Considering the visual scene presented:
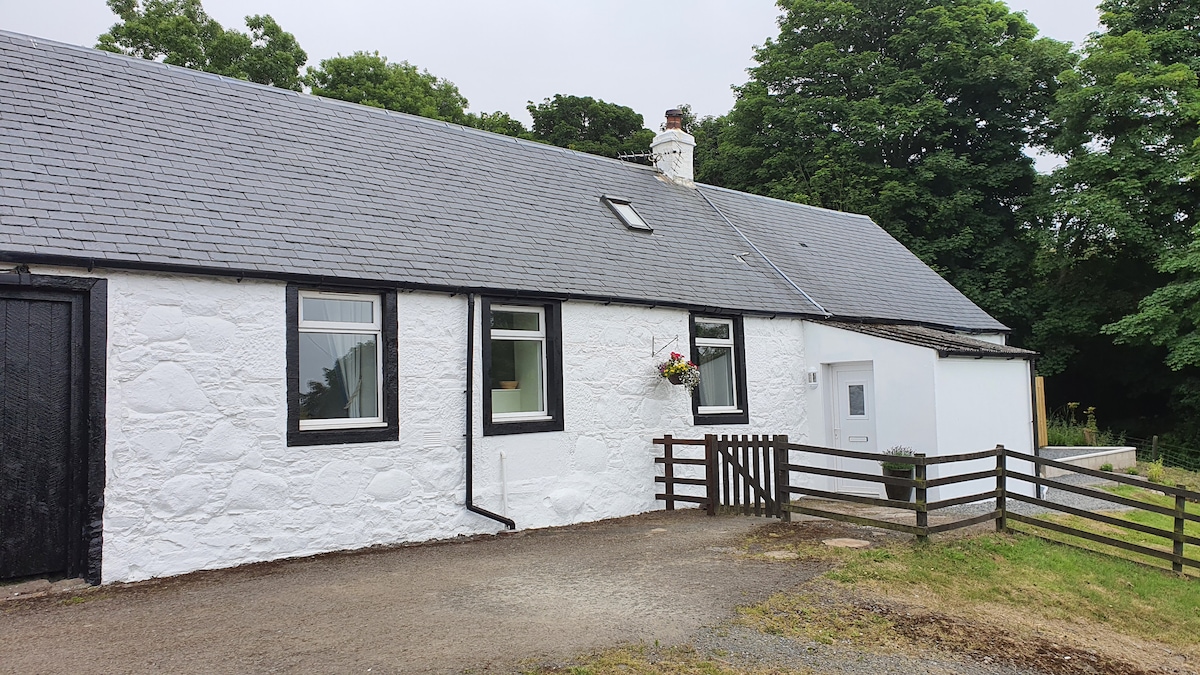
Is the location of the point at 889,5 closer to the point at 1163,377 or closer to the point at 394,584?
the point at 1163,377

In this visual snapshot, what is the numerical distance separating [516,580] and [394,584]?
1051 mm

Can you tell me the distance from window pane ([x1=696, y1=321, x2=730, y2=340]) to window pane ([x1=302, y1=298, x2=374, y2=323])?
17.4 ft

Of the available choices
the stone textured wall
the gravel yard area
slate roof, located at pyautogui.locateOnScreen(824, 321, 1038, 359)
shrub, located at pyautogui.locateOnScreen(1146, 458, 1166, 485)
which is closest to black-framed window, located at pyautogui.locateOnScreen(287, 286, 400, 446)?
the stone textured wall

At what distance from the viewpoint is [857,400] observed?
1387 centimetres

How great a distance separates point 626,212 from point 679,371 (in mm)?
3785

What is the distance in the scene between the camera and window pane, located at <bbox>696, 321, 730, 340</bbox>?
13109 millimetres

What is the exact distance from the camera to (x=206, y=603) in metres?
6.94

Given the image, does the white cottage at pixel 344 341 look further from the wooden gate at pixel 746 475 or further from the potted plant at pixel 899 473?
the wooden gate at pixel 746 475

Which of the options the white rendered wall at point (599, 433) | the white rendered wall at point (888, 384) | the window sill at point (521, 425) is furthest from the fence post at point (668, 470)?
the white rendered wall at point (888, 384)

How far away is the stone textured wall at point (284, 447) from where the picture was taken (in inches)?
309

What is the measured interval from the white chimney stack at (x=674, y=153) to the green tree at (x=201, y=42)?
15.8 metres

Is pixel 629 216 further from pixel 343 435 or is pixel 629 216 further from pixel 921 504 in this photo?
pixel 921 504

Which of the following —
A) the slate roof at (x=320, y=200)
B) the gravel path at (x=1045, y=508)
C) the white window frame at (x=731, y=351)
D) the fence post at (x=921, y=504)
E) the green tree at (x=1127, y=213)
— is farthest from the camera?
the green tree at (x=1127, y=213)

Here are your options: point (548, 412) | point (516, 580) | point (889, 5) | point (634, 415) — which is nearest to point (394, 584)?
point (516, 580)
